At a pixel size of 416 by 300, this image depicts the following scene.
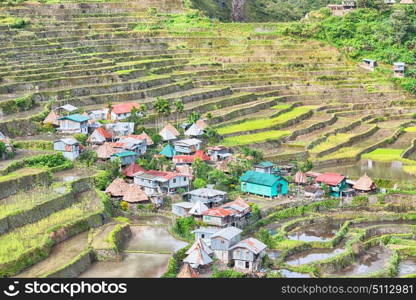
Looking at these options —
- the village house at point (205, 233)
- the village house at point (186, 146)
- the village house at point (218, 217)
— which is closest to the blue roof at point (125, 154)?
the village house at point (186, 146)

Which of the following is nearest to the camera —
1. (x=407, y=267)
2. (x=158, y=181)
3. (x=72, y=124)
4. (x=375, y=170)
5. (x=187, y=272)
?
(x=187, y=272)

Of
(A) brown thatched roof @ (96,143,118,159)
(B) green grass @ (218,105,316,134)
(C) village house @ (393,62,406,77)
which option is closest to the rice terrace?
(A) brown thatched roof @ (96,143,118,159)

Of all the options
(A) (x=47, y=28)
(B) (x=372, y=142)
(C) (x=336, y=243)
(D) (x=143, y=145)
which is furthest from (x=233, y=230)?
(A) (x=47, y=28)

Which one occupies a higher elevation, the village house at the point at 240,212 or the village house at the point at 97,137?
the village house at the point at 97,137

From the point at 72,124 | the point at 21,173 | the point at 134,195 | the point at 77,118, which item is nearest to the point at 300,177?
the point at 134,195

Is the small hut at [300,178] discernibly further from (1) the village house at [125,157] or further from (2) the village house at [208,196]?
(1) the village house at [125,157]

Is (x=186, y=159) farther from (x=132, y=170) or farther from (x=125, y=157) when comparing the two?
(x=132, y=170)
